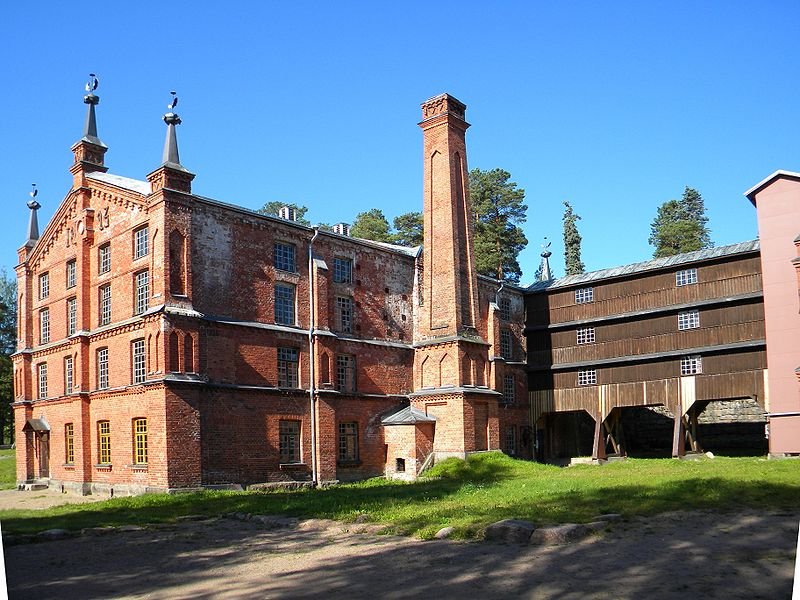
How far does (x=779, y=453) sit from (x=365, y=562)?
2569cm

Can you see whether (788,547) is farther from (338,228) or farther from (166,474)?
(338,228)

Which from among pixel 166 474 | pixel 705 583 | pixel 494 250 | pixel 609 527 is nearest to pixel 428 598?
pixel 705 583

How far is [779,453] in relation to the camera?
31.8m

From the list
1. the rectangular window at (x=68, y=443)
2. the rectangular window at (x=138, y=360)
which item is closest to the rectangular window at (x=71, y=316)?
the rectangular window at (x=68, y=443)

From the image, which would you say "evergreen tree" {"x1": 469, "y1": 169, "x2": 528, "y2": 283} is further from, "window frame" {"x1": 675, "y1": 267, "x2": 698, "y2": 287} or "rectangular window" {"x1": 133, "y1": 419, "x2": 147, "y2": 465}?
"rectangular window" {"x1": 133, "y1": 419, "x2": 147, "y2": 465}

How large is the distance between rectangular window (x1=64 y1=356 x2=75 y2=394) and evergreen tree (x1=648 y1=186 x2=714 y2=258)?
43015 millimetres

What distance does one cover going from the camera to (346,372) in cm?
3334

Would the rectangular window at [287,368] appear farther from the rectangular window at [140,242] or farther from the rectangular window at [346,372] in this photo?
the rectangular window at [140,242]

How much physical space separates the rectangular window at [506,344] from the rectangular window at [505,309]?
0.74 m

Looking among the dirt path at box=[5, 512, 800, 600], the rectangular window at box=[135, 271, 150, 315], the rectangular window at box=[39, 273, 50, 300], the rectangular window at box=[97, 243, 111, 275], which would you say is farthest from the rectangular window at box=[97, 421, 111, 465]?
the dirt path at box=[5, 512, 800, 600]

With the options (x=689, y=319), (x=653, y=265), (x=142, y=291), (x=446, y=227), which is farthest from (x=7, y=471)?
(x=689, y=319)

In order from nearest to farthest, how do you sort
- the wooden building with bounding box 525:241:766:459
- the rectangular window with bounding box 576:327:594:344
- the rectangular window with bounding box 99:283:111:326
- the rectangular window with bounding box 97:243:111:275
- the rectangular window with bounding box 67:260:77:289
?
the rectangular window with bounding box 99:283:111:326 < the rectangular window with bounding box 97:243:111:275 < the rectangular window with bounding box 67:260:77:289 < the wooden building with bounding box 525:241:766:459 < the rectangular window with bounding box 576:327:594:344

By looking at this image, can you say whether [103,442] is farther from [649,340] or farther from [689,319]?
[689,319]

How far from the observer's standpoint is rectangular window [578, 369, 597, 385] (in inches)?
1549
